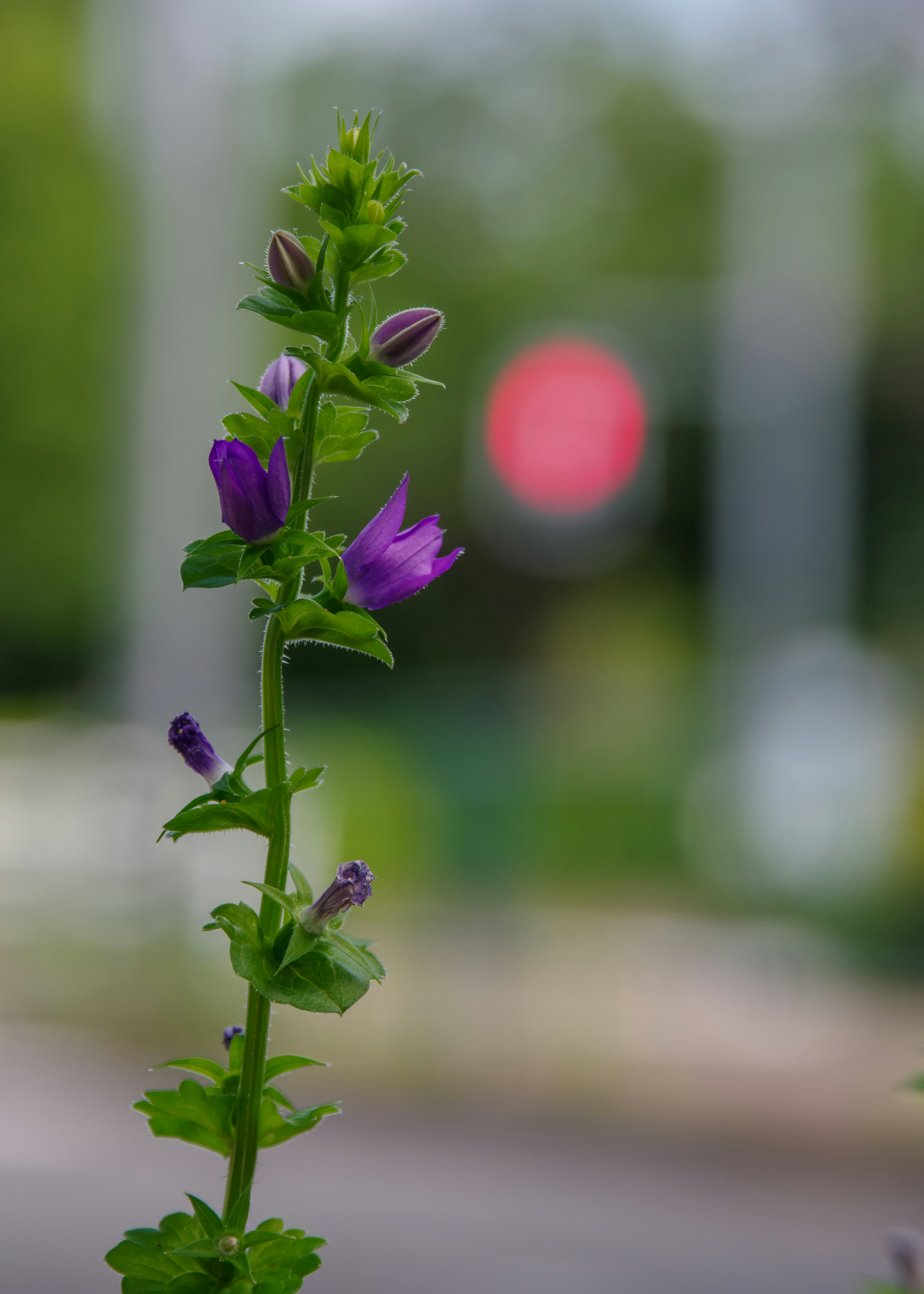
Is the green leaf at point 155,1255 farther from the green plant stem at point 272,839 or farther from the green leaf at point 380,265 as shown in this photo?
the green leaf at point 380,265

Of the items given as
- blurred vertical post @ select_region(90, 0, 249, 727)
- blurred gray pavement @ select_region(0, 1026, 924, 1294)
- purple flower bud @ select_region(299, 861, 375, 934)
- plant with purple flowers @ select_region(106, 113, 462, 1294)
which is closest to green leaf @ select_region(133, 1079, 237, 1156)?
plant with purple flowers @ select_region(106, 113, 462, 1294)

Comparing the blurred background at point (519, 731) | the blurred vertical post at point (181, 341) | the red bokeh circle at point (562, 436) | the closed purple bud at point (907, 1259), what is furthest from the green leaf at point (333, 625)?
the red bokeh circle at point (562, 436)

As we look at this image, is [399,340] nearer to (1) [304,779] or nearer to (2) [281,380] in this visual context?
(2) [281,380]

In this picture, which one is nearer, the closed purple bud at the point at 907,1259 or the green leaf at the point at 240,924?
the green leaf at the point at 240,924

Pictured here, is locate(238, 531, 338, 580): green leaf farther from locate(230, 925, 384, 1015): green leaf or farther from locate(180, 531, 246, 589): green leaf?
locate(230, 925, 384, 1015): green leaf

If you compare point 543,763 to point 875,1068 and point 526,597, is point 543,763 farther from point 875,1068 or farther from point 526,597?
point 526,597

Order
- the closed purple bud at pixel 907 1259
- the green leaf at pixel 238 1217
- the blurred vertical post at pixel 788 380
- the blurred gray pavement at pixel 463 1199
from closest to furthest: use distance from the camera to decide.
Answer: the green leaf at pixel 238 1217
the closed purple bud at pixel 907 1259
the blurred gray pavement at pixel 463 1199
the blurred vertical post at pixel 788 380

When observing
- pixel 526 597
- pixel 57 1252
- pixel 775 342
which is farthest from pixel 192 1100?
pixel 526 597

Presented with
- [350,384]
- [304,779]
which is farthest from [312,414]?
[304,779]
